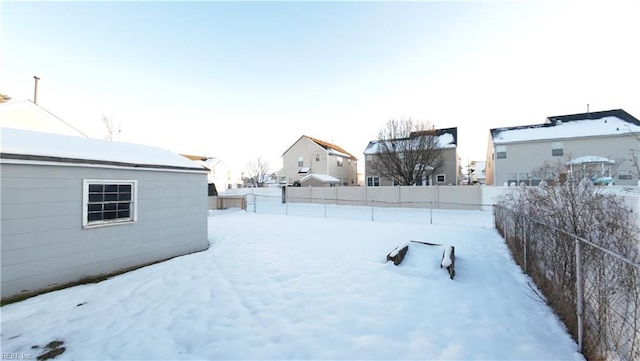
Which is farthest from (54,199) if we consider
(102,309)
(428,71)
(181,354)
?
(428,71)

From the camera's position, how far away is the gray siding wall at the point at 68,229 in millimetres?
4234

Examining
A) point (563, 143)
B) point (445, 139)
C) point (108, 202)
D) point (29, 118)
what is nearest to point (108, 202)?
point (108, 202)

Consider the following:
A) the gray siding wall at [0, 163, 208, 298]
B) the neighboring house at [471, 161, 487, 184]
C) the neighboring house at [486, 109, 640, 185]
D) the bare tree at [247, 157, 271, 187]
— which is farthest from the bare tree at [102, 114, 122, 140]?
the neighboring house at [471, 161, 487, 184]

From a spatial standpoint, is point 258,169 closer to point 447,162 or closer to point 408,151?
point 408,151

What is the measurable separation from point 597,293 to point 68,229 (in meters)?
8.10

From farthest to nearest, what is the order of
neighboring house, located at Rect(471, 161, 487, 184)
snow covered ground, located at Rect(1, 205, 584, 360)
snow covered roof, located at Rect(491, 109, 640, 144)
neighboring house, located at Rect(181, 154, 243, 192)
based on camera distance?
neighboring house, located at Rect(471, 161, 487, 184), neighboring house, located at Rect(181, 154, 243, 192), snow covered roof, located at Rect(491, 109, 640, 144), snow covered ground, located at Rect(1, 205, 584, 360)

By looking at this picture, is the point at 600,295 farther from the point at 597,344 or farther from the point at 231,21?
the point at 231,21

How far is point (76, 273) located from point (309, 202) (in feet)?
62.2

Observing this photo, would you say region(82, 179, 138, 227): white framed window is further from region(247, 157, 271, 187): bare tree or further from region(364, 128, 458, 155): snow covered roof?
region(247, 157, 271, 187): bare tree

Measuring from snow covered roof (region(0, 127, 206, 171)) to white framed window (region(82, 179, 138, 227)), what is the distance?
1.52 feet

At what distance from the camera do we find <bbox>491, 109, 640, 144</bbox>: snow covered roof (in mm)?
21877

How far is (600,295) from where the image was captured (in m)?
2.65

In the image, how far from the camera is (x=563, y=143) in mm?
22297

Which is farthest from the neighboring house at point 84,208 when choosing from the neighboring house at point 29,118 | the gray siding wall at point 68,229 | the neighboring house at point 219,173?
the neighboring house at point 219,173
